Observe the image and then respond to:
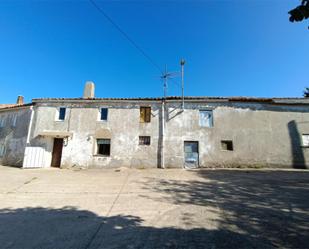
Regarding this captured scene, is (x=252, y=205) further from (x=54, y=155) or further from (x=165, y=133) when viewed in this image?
(x=54, y=155)

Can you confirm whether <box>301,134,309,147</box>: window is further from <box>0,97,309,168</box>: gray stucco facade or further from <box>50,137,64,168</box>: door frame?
<box>50,137,64,168</box>: door frame

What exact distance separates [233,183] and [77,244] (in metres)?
7.39

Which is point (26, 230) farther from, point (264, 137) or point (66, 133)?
point (264, 137)

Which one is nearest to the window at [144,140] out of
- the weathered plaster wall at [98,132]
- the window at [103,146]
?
the weathered plaster wall at [98,132]

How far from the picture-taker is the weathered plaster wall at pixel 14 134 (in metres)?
14.6

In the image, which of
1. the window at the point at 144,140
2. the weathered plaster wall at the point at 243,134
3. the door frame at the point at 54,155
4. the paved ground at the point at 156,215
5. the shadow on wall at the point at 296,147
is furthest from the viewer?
the door frame at the point at 54,155

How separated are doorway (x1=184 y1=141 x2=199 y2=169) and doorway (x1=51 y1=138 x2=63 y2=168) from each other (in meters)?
10.4

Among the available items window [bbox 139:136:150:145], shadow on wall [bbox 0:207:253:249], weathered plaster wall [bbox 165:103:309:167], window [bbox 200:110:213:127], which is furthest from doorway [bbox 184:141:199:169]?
shadow on wall [bbox 0:207:253:249]

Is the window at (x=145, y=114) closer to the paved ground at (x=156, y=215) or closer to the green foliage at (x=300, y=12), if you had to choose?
the paved ground at (x=156, y=215)

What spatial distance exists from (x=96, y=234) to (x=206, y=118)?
470 inches

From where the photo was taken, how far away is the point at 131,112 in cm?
1442

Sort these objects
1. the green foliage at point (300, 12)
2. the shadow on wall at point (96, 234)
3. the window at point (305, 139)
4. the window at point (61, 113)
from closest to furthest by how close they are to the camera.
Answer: the green foliage at point (300, 12) → the shadow on wall at point (96, 234) → the window at point (305, 139) → the window at point (61, 113)

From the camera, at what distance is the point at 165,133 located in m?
13.9

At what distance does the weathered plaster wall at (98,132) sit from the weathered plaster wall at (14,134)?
4.22ft
